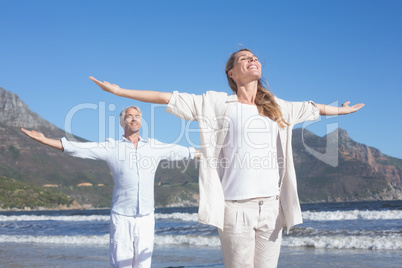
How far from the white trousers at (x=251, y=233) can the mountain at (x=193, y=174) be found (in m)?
87.9

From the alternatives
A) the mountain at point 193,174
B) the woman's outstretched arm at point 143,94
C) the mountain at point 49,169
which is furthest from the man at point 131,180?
the mountain at point 49,169

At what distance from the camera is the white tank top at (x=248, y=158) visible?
266 centimetres

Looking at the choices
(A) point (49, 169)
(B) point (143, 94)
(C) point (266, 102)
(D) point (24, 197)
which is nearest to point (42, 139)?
(B) point (143, 94)

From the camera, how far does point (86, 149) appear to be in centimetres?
437

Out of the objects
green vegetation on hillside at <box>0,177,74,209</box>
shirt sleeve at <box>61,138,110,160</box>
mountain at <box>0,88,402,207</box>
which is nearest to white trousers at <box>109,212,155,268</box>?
shirt sleeve at <box>61,138,110,160</box>

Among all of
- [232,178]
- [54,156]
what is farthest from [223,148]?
[54,156]

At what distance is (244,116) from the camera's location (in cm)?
275

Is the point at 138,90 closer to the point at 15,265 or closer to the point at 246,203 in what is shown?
the point at 246,203

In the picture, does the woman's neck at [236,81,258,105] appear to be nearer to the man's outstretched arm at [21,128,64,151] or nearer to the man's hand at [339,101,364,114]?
the man's hand at [339,101,364,114]

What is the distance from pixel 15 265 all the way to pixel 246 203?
23.6 feet

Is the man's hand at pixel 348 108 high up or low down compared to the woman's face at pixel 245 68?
down

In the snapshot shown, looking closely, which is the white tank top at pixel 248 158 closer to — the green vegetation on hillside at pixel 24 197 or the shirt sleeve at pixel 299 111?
the shirt sleeve at pixel 299 111

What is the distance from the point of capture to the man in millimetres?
4285

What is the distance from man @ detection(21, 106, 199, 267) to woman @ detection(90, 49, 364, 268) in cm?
180
